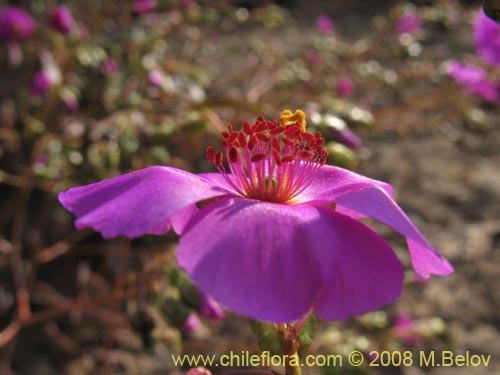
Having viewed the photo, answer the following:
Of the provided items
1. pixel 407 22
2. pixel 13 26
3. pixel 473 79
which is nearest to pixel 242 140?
pixel 13 26

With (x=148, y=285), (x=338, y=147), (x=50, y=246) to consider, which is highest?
(x=338, y=147)

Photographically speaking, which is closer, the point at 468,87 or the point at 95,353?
the point at 95,353

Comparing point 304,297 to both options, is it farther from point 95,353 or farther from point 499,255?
point 499,255

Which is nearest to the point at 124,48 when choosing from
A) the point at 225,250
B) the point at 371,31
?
the point at 225,250

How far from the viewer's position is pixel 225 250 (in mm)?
380

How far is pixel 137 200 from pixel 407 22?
1.82 m

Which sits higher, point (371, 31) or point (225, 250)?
point (225, 250)

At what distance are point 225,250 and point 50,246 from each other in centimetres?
150

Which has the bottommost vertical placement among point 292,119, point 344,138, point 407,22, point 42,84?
point 42,84

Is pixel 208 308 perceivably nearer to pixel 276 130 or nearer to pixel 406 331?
pixel 276 130

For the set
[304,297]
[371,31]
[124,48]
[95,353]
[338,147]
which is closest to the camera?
[304,297]

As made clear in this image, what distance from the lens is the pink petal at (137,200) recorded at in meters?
0.40

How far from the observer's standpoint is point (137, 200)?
16.8 inches

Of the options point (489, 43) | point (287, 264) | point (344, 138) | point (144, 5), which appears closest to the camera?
point (287, 264)
